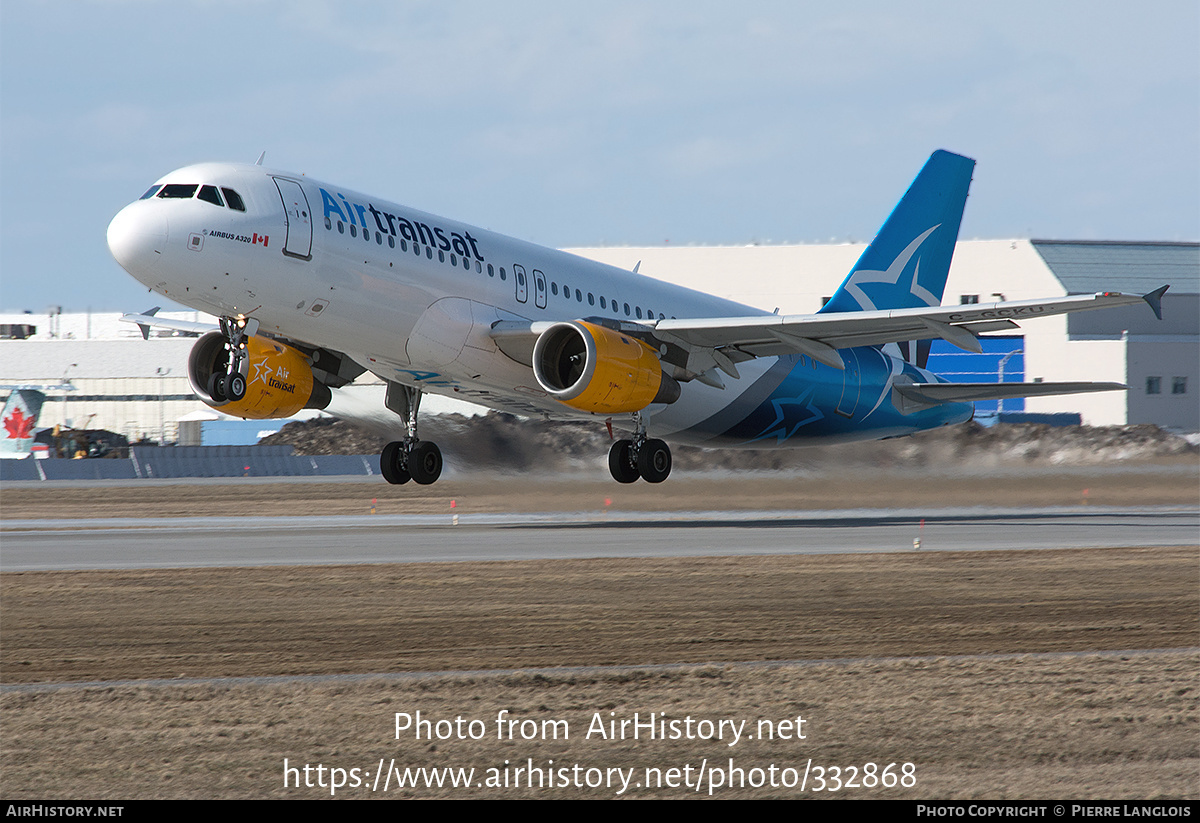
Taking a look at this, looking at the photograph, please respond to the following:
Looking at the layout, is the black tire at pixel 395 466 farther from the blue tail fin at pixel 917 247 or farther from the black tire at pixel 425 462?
the blue tail fin at pixel 917 247

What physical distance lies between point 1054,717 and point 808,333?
16.2 metres

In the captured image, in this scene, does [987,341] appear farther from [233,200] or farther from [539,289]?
[233,200]

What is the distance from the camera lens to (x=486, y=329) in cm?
2739

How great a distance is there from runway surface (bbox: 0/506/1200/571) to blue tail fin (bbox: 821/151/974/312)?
6.63 meters

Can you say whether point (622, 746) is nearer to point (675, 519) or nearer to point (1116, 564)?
point (1116, 564)

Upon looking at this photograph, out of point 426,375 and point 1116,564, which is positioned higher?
point 426,375

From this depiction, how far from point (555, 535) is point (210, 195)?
44.1 ft

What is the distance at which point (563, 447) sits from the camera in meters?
37.4

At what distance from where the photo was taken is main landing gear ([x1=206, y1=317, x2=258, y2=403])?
82.5 ft

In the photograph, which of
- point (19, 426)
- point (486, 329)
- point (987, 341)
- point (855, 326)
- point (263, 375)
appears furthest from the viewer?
point (987, 341)

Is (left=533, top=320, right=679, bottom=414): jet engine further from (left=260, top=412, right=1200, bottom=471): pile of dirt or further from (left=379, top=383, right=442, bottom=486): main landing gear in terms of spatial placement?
(left=260, top=412, right=1200, bottom=471): pile of dirt

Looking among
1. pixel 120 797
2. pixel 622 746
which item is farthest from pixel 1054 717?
pixel 120 797

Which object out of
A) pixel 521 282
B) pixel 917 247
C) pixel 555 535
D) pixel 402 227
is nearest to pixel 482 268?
pixel 521 282
